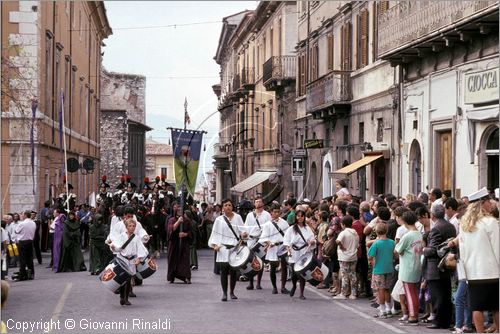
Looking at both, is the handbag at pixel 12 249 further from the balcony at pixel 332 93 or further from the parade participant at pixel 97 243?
the balcony at pixel 332 93

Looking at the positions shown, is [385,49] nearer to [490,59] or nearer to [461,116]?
[461,116]

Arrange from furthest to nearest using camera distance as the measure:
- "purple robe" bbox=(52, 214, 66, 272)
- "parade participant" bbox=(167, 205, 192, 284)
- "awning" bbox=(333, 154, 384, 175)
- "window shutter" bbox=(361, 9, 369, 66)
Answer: "window shutter" bbox=(361, 9, 369, 66), "awning" bbox=(333, 154, 384, 175), "purple robe" bbox=(52, 214, 66, 272), "parade participant" bbox=(167, 205, 192, 284)

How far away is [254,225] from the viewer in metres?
19.4

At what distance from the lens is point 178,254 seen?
71.2 feet

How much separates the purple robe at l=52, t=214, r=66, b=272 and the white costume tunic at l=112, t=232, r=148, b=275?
8842 mm

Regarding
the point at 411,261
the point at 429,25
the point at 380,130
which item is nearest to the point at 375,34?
the point at 380,130

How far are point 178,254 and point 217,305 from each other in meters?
5.09

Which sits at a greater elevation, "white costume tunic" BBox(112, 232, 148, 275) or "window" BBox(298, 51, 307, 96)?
"window" BBox(298, 51, 307, 96)

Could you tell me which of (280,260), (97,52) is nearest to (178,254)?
(280,260)

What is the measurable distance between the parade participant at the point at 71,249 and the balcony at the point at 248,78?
3667cm

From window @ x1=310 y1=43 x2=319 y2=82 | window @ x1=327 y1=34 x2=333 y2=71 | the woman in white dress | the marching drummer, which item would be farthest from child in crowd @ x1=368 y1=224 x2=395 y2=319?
window @ x1=310 y1=43 x2=319 y2=82

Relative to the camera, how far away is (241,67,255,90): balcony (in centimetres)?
6206

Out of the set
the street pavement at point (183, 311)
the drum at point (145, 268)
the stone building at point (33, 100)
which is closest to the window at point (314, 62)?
the stone building at point (33, 100)

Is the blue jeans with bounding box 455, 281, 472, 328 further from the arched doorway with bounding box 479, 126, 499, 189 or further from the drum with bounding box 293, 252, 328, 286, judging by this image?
the arched doorway with bounding box 479, 126, 499, 189
